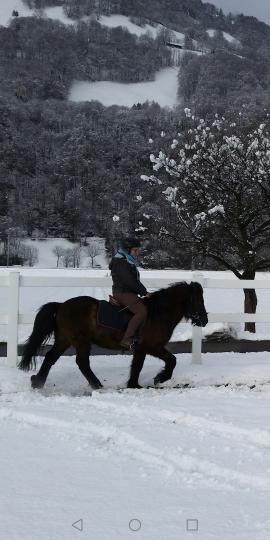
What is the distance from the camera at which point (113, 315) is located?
6691mm

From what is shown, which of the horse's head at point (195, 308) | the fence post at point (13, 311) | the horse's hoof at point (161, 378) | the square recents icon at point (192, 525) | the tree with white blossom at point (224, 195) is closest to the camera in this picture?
the square recents icon at point (192, 525)

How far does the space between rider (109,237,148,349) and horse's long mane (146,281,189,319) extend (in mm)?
274

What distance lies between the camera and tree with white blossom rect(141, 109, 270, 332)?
14.3 meters

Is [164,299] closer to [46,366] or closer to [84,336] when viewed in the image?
[84,336]

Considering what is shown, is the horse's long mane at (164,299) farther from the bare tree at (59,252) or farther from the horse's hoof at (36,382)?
the bare tree at (59,252)

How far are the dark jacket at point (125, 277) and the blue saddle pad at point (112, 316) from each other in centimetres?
24

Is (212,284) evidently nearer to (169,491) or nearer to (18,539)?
(169,491)

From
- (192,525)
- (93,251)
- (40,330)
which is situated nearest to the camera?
(192,525)

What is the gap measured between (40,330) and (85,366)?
759 millimetres

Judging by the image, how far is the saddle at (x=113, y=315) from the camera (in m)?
6.65

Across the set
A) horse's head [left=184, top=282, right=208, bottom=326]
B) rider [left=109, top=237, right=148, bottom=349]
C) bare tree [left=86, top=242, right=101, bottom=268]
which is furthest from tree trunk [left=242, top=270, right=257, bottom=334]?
bare tree [left=86, top=242, right=101, bottom=268]

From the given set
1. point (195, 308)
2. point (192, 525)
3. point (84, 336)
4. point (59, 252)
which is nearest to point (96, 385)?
point (84, 336)

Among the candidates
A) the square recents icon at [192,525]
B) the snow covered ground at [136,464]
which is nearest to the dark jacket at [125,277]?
the snow covered ground at [136,464]

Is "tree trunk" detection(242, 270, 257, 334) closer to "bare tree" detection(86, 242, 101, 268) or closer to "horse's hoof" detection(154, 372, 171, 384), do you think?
"horse's hoof" detection(154, 372, 171, 384)
